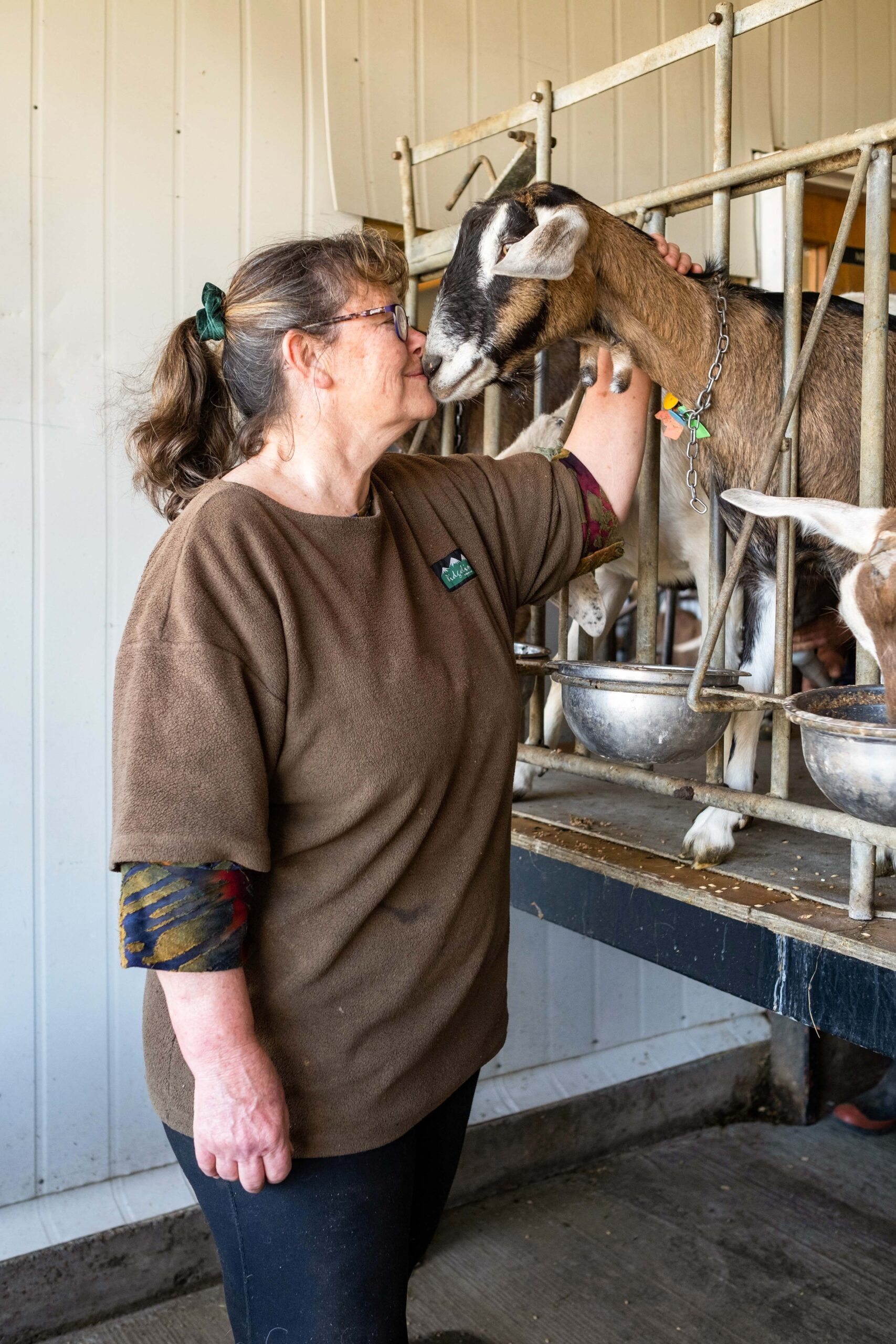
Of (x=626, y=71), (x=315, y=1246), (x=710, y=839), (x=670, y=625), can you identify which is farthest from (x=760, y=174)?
(x=670, y=625)

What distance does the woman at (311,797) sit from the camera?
1.34 meters

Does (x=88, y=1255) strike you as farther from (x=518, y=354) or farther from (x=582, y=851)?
(x=518, y=354)

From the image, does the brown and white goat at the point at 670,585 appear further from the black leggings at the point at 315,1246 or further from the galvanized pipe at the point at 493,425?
the black leggings at the point at 315,1246

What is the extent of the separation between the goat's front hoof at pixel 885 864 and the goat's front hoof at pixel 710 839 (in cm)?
28

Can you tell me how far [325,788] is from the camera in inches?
56.1

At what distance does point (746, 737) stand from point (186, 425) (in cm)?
142

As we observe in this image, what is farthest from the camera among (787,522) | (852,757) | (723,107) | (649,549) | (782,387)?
(649,549)

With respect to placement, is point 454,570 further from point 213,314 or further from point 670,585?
point 670,585

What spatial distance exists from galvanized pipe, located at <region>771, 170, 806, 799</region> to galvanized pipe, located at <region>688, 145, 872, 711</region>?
12 centimetres

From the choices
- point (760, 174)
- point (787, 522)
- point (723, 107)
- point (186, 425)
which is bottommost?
point (787, 522)

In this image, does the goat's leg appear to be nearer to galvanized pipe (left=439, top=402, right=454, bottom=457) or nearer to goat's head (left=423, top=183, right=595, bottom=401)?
goat's head (left=423, top=183, right=595, bottom=401)

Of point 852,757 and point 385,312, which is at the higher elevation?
point 385,312

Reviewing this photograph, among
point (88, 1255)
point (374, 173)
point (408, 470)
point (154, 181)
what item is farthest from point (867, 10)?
point (88, 1255)

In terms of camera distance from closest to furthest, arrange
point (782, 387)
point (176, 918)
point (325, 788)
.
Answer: point (176, 918)
point (325, 788)
point (782, 387)
